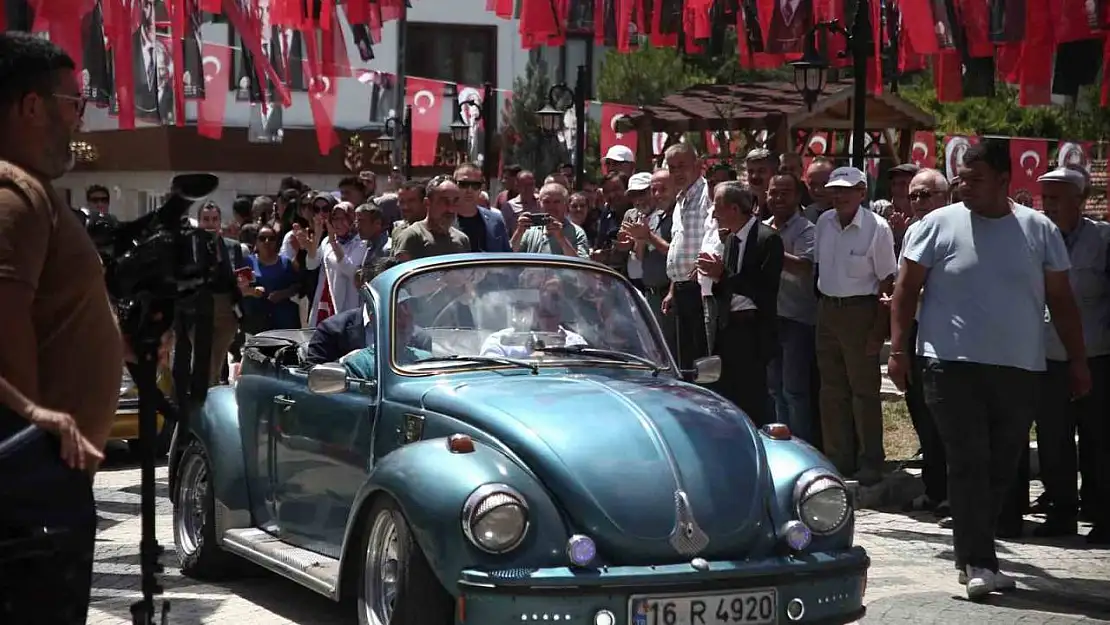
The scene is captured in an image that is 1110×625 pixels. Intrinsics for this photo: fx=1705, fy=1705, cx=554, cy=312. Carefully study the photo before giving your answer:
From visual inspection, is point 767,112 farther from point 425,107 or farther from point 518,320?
point 518,320

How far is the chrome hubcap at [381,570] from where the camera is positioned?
21.7 feet

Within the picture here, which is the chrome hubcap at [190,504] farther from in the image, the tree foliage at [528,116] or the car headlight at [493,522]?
the tree foliage at [528,116]

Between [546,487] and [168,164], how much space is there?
33059mm

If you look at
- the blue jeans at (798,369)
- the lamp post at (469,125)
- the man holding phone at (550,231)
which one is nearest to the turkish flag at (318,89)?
the lamp post at (469,125)

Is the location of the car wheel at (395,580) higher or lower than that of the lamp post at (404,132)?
lower

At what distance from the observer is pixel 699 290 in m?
11.6

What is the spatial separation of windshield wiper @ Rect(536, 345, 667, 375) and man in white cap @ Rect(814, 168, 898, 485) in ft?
10.7

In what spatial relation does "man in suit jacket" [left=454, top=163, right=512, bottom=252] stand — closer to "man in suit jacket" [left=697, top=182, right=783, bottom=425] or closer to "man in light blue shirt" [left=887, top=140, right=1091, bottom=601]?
"man in suit jacket" [left=697, top=182, right=783, bottom=425]

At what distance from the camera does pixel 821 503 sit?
6621 mm

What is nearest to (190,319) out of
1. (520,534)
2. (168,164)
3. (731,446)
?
(520,534)

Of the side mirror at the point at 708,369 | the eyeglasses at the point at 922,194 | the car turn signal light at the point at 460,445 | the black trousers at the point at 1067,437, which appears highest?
the eyeglasses at the point at 922,194

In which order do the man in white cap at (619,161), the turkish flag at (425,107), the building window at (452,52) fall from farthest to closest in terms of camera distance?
the building window at (452,52), the turkish flag at (425,107), the man in white cap at (619,161)

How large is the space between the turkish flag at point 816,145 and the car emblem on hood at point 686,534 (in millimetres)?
17068

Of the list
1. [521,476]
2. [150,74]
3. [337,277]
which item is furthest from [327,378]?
[150,74]
